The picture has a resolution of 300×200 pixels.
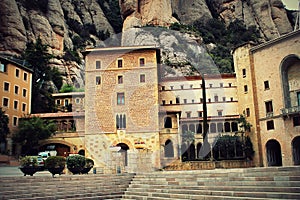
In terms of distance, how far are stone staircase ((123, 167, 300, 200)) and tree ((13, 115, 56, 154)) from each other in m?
23.7

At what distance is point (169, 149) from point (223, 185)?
2411cm

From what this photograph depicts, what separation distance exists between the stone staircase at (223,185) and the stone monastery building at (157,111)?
17.3 meters

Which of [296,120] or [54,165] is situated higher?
[296,120]

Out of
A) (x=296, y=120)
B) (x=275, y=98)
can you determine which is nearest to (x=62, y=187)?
(x=296, y=120)

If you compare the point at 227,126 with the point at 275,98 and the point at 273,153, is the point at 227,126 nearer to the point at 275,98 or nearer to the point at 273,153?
the point at 273,153

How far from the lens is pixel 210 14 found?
297 ft

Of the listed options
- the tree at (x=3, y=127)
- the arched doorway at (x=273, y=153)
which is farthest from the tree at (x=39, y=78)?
the arched doorway at (x=273, y=153)

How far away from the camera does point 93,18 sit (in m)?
83.2

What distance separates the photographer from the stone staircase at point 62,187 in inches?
464

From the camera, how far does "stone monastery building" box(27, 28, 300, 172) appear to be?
32.7 m

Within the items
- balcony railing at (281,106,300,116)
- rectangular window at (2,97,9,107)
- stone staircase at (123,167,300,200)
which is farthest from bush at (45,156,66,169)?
rectangular window at (2,97,9,107)

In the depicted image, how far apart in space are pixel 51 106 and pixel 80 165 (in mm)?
31763

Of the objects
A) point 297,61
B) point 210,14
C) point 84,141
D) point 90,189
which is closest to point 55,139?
point 84,141

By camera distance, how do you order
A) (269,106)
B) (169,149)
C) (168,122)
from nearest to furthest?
(269,106) → (169,149) → (168,122)
